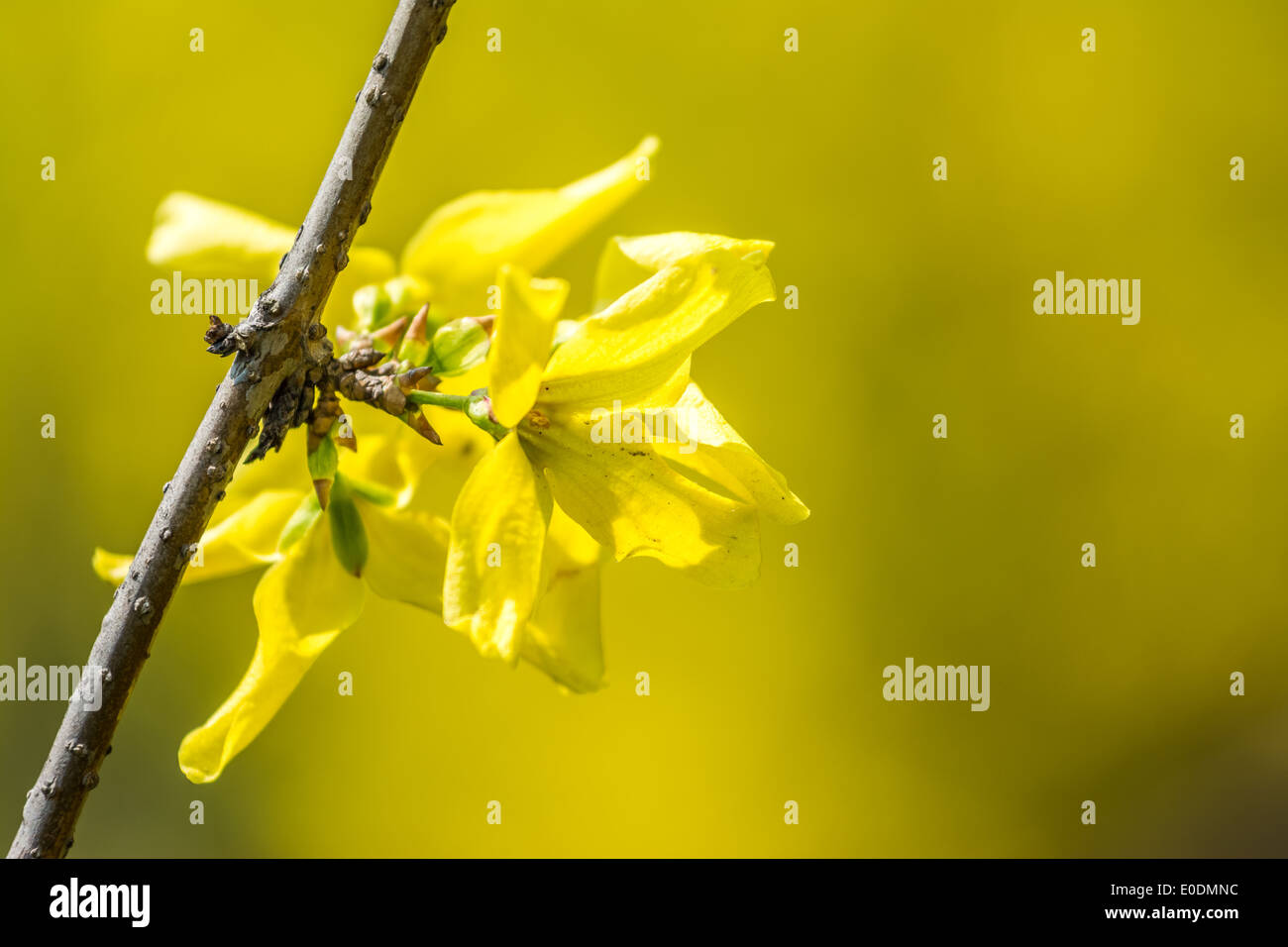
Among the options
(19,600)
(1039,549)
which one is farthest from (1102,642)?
(19,600)

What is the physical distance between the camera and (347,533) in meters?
0.46

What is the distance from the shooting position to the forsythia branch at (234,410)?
372 mm

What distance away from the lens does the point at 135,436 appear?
157 cm

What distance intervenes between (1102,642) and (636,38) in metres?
1.11

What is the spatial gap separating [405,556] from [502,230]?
0.17 meters

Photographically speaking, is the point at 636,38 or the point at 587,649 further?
the point at 636,38

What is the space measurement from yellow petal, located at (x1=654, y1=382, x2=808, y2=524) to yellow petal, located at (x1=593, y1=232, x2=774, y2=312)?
6 cm

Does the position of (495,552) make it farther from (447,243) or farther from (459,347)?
(447,243)

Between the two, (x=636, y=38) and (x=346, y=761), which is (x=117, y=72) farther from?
(x=346, y=761)

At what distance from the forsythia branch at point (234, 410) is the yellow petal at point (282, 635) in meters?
0.05

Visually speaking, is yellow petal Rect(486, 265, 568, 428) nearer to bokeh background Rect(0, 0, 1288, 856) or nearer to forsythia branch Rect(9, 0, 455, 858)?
forsythia branch Rect(9, 0, 455, 858)
